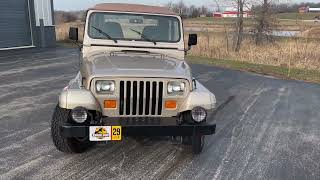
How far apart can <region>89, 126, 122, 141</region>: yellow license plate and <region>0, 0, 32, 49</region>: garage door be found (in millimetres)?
15375

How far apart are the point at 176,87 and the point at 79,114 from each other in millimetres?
1184

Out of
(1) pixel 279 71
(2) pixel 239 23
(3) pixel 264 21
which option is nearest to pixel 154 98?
(1) pixel 279 71

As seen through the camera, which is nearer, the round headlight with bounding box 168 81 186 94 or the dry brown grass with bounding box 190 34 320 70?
the round headlight with bounding box 168 81 186 94

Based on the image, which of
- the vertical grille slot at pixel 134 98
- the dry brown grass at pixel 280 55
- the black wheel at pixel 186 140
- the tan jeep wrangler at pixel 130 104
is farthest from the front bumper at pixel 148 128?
the dry brown grass at pixel 280 55

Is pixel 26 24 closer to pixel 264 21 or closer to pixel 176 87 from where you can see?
pixel 264 21

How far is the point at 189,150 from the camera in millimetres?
5457

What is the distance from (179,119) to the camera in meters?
4.88

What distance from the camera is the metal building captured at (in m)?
18.5

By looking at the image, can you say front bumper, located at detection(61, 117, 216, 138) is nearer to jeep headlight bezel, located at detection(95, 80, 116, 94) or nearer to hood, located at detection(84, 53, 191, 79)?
jeep headlight bezel, located at detection(95, 80, 116, 94)

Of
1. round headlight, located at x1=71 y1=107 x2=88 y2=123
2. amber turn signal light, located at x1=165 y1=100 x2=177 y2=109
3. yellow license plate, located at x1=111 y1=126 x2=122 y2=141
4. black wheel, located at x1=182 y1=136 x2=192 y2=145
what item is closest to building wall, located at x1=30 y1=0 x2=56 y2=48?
black wheel, located at x1=182 y1=136 x2=192 y2=145

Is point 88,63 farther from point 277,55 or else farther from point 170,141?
point 277,55

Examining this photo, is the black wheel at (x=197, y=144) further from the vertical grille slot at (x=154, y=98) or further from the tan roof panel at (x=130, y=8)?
the tan roof panel at (x=130, y=8)

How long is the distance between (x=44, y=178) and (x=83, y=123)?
0.74 metres

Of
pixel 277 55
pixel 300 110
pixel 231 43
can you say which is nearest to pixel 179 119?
pixel 300 110
